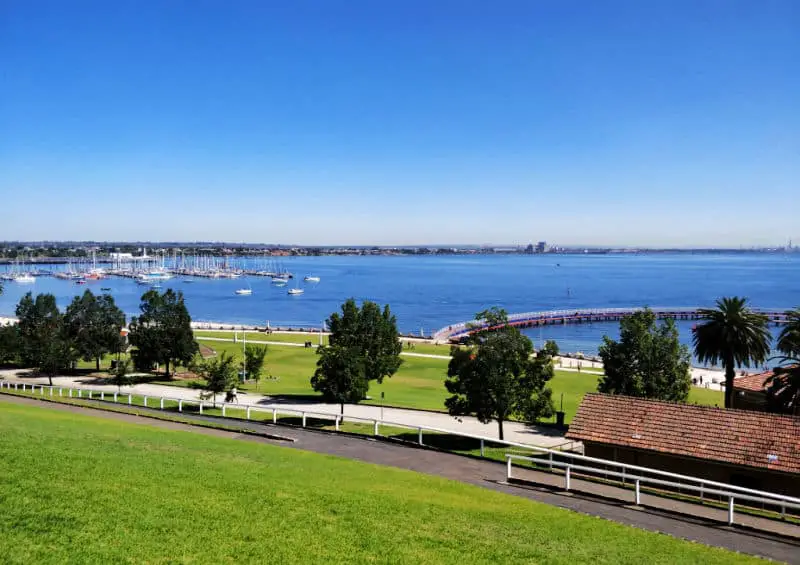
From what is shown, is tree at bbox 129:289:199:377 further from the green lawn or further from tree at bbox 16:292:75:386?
the green lawn

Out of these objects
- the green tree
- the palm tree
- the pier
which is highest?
the palm tree

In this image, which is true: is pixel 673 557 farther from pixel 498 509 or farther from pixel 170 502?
pixel 170 502

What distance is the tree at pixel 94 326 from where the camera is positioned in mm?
50438

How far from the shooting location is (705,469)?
19.3 meters

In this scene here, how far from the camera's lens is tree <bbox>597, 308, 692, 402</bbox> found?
31906 millimetres

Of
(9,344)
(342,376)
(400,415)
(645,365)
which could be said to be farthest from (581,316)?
(342,376)

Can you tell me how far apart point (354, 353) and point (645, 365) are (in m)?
14.9

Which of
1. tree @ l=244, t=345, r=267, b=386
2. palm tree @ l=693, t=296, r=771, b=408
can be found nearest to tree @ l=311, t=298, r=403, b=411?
tree @ l=244, t=345, r=267, b=386

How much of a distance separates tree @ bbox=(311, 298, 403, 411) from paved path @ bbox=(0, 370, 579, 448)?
96 cm

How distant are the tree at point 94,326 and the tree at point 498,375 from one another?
35.4 metres

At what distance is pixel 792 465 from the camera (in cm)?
1795

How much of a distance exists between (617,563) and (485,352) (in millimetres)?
14927

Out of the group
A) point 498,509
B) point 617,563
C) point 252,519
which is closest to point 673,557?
point 617,563

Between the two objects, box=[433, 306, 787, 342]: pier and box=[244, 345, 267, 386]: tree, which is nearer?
box=[244, 345, 267, 386]: tree
